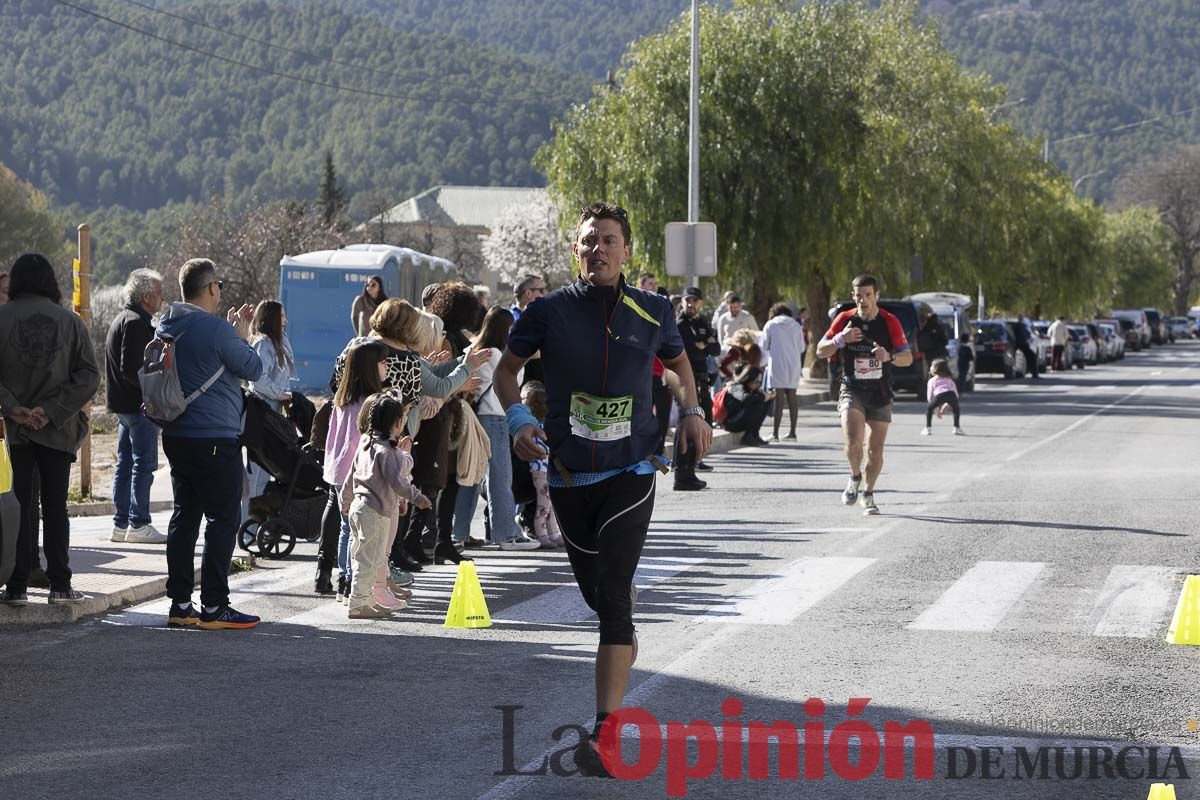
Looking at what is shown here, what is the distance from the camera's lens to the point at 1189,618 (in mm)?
8438

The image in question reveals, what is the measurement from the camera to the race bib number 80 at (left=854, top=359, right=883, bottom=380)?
45.4ft

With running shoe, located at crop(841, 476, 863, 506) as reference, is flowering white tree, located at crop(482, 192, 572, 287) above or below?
above

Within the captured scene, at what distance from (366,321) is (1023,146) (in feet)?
130

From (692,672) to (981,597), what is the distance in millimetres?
2930

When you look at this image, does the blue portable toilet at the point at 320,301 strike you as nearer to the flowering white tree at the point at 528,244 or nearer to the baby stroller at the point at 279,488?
the baby stroller at the point at 279,488

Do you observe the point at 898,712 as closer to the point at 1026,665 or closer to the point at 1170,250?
the point at 1026,665

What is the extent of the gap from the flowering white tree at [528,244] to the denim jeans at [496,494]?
97601mm

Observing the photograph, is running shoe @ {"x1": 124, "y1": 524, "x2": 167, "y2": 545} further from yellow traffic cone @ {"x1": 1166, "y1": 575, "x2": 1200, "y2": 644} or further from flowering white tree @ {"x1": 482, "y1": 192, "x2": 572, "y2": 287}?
flowering white tree @ {"x1": 482, "y1": 192, "x2": 572, "y2": 287}

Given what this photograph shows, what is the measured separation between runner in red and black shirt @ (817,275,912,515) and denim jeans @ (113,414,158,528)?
17.5 feet

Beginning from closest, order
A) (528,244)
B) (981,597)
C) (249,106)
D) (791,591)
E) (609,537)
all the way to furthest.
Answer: (609,537) < (981,597) < (791,591) < (528,244) < (249,106)

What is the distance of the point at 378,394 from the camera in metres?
9.49

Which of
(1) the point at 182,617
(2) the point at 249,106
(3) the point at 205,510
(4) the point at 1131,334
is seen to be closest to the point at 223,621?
(1) the point at 182,617

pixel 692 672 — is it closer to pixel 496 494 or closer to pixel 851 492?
pixel 496 494

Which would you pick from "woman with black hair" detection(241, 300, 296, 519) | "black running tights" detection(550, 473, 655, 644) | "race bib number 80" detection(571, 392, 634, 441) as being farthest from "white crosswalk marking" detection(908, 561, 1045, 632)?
"woman with black hair" detection(241, 300, 296, 519)
